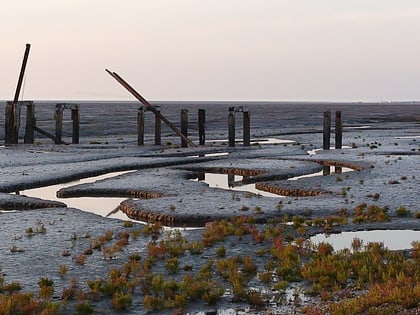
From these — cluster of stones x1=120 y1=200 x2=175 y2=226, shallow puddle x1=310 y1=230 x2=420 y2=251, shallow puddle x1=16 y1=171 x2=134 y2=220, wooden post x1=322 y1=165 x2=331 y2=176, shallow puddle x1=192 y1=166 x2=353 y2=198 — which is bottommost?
shallow puddle x1=16 y1=171 x2=134 y2=220

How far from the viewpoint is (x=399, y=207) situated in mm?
18391

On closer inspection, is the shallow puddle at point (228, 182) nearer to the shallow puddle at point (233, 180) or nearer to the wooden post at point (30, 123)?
the shallow puddle at point (233, 180)

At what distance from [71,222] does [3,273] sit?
4.94 m

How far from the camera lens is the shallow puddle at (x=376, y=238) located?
14430mm

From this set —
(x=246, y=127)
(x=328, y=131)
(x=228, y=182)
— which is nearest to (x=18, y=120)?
(x=246, y=127)

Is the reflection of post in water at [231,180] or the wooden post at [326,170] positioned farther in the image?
the wooden post at [326,170]

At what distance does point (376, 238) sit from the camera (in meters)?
15.1

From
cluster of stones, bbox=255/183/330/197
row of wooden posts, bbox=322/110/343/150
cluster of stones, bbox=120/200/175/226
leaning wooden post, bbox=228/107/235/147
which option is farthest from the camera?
leaning wooden post, bbox=228/107/235/147

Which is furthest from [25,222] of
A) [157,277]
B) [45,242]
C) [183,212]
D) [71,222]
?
[157,277]

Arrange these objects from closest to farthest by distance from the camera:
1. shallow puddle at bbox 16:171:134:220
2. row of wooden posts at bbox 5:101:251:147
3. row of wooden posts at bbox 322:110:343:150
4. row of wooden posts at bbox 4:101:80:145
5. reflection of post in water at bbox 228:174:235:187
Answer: shallow puddle at bbox 16:171:134:220 → reflection of post in water at bbox 228:174:235:187 → row of wooden posts at bbox 322:110:343:150 → row of wooden posts at bbox 5:101:251:147 → row of wooden posts at bbox 4:101:80:145

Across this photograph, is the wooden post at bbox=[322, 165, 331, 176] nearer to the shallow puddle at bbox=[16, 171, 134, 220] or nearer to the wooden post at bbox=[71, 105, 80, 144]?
the shallow puddle at bbox=[16, 171, 134, 220]

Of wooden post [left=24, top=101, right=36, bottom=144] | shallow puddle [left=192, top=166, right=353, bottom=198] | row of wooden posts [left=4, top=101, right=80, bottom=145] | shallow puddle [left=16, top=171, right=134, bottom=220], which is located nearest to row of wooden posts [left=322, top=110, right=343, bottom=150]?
shallow puddle [left=192, top=166, right=353, bottom=198]

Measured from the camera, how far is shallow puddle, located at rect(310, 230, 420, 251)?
14.4 m

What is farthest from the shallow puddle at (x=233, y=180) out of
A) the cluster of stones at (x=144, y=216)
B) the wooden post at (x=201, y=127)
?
the wooden post at (x=201, y=127)
